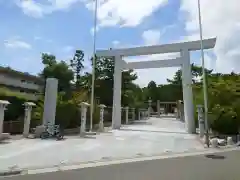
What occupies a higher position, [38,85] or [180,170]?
[38,85]

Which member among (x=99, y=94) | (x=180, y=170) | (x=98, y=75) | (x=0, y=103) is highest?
(x=98, y=75)

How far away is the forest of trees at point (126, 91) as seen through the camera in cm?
1562

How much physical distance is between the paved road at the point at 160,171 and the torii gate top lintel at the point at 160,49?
10.4 m

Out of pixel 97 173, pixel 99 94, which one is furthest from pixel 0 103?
pixel 99 94

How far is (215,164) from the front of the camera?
26.6 feet

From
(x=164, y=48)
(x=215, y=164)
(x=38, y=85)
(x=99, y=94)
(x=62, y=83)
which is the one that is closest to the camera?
(x=215, y=164)

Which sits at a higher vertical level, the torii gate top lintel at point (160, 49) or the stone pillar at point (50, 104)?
the torii gate top lintel at point (160, 49)

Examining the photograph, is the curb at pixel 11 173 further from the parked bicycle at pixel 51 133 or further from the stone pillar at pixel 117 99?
the stone pillar at pixel 117 99

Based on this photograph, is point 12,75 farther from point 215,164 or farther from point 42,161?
point 215,164

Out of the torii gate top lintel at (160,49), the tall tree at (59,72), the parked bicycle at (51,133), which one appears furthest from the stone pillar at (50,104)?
the tall tree at (59,72)

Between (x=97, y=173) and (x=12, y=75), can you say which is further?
(x=12, y=75)

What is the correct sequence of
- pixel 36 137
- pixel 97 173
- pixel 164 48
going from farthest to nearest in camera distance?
1. pixel 164 48
2. pixel 36 137
3. pixel 97 173

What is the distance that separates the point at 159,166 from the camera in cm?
754

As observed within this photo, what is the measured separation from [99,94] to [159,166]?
71.8 ft
